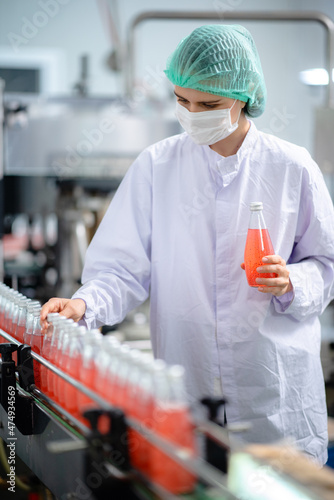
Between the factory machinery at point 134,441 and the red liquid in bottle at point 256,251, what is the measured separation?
49cm

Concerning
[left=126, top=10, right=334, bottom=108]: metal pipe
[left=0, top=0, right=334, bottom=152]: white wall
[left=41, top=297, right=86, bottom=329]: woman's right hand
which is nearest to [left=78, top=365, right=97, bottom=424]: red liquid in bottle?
[left=41, top=297, right=86, bottom=329]: woman's right hand

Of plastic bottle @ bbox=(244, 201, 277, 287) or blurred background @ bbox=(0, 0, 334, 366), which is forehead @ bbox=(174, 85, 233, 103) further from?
blurred background @ bbox=(0, 0, 334, 366)

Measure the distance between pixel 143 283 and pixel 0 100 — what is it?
171cm

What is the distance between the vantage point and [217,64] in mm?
1646

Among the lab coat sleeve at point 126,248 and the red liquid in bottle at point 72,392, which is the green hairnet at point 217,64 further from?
the red liquid in bottle at point 72,392

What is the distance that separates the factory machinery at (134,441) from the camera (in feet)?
2.94

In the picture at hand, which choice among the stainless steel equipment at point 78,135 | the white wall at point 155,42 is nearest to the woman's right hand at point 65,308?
the stainless steel equipment at point 78,135

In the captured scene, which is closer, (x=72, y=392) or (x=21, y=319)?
(x=72, y=392)

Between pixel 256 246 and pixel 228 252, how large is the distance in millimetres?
197

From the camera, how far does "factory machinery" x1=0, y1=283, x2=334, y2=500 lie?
0.90 meters

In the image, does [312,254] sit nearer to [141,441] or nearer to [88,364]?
[88,364]

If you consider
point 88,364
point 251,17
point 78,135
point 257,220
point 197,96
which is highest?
point 251,17

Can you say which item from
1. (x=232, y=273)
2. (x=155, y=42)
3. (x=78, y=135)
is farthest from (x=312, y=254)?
(x=155, y=42)

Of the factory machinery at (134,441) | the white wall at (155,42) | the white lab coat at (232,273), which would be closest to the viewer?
the factory machinery at (134,441)
